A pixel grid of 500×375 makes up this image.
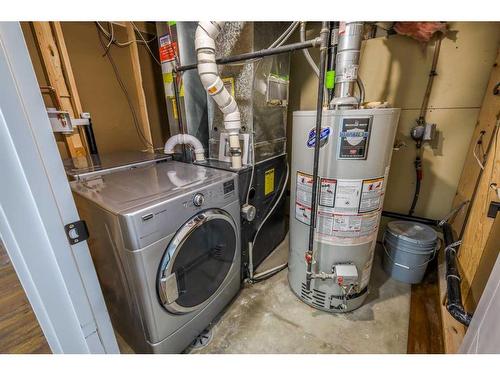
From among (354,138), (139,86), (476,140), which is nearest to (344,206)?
(354,138)

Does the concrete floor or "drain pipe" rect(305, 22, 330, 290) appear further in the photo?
the concrete floor

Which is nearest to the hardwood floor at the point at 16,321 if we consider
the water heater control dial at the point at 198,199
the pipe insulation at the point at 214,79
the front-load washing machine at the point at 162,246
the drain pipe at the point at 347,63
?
the front-load washing machine at the point at 162,246

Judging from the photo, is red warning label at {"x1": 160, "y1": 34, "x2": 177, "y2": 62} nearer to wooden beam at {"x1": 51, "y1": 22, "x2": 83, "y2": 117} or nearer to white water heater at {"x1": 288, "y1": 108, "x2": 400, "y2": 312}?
wooden beam at {"x1": 51, "y1": 22, "x2": 83, "y2": 117}

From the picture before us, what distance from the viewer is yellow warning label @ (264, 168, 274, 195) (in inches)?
66.1

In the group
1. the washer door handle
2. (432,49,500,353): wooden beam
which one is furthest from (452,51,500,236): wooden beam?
the washer door handle

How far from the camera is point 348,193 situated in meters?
1.16

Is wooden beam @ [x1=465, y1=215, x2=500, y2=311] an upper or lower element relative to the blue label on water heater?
lower

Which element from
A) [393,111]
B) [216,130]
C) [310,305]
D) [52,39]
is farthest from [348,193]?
[52,39]

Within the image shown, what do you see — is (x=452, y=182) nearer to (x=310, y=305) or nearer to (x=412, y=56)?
(x=412, y=56)

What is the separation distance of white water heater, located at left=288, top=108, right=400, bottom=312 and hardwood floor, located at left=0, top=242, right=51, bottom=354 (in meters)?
1.22

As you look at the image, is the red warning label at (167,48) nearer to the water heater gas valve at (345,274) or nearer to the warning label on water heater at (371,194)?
the warning label on water heater at (371,194)

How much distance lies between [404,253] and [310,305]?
2.57 ft

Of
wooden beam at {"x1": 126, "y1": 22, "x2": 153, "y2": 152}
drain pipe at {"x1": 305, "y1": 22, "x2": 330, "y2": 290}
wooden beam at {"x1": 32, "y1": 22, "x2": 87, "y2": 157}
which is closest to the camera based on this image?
drain pipe at {"x1": 305, "y1": 22, "x2": 330, "y2": 290}

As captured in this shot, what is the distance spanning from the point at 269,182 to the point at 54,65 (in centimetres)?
176
